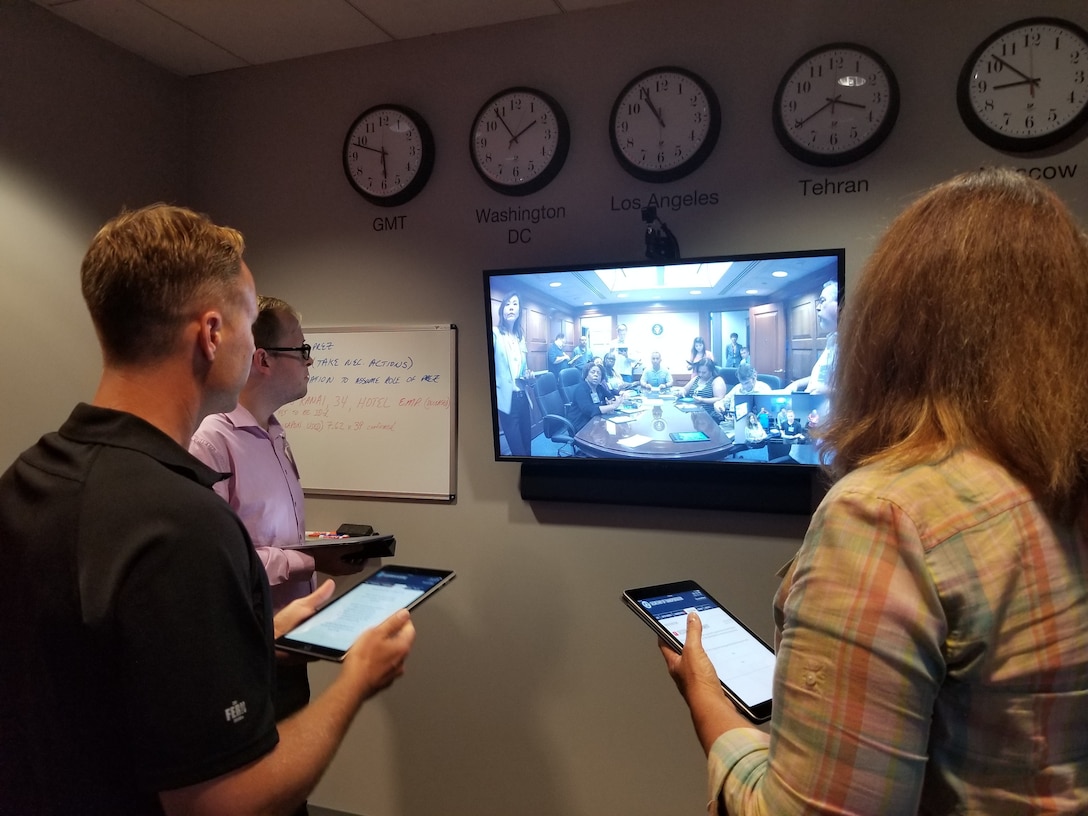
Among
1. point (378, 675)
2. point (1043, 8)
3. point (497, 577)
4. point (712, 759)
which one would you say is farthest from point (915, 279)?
point (497, 577)

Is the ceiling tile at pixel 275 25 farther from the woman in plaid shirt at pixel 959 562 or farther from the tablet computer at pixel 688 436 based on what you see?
the woman in plaid shirt at pixel 959 562

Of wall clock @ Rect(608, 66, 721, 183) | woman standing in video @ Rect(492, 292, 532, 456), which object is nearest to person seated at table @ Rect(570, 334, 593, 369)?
woman standing in video @ Rect(492, 292, 532, 456)

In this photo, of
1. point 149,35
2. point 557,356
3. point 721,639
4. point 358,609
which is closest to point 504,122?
point 557,356

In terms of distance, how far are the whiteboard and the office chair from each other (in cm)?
42

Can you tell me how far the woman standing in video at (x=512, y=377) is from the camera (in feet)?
7.11

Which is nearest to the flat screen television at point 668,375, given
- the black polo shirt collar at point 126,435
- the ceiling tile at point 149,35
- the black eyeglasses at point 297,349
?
the black eyeglasses at point 297,349

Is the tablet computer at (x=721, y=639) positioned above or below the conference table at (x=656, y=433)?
below

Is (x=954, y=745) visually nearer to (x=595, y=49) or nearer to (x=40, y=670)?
(x=40, y=670)

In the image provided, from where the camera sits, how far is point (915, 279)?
727mm

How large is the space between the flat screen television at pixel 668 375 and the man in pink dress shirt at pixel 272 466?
64cm

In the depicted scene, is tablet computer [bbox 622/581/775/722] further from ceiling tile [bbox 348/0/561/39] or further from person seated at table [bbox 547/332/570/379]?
ceiling tile [bbox 348/0/561/39]

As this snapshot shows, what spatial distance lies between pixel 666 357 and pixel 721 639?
939 millimetres

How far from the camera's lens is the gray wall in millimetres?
2051

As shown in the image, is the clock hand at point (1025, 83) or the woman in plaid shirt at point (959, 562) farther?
the clock hand at point (1025, 83)
